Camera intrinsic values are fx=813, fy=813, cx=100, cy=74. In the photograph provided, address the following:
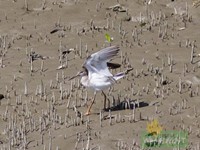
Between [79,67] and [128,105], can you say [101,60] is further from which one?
[79,67]

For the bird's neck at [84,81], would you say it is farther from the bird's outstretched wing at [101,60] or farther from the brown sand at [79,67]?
the brown sand at [79,67]

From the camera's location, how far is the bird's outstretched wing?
1050 centimetres

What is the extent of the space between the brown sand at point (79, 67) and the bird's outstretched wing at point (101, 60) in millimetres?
487

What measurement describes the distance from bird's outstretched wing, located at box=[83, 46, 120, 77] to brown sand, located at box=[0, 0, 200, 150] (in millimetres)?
487

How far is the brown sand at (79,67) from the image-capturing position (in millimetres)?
9672

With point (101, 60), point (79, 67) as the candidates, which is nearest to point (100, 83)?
point (101, 60)

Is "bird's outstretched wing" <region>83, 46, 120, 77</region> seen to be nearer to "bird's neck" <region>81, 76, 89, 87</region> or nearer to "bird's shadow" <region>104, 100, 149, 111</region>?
"bird's neck" <region>81, 76, 89, 87</region>

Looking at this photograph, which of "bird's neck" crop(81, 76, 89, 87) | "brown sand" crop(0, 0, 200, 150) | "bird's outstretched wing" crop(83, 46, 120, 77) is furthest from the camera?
"bird's neck" crop(81, 76, 89, 87)

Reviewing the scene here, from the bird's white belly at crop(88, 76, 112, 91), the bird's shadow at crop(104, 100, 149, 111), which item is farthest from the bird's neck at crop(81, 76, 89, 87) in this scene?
the bird's shadow at crop(104, 100, 149, 111)

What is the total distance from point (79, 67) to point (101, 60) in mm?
1529

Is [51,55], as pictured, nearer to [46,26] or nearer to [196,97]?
[46,26]

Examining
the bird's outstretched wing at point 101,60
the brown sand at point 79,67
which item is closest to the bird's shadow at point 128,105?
the brown sand at point 79,67

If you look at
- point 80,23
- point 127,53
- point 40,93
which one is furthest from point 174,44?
point 40,93

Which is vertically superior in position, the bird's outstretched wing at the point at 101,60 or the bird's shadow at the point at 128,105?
the bird's outstretched wing at the point at 101,60
